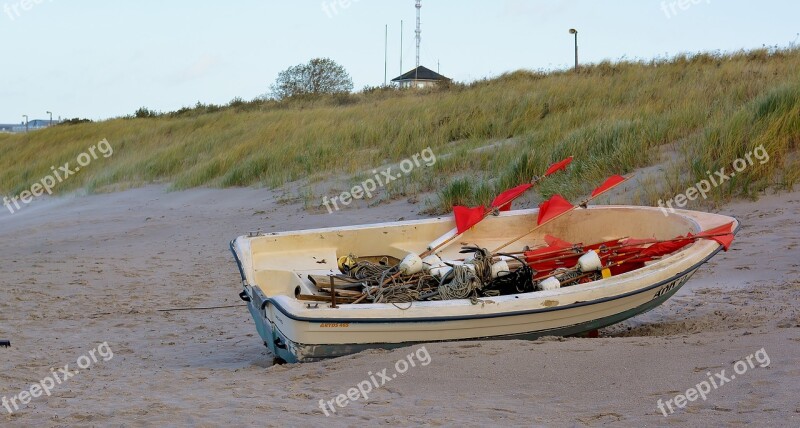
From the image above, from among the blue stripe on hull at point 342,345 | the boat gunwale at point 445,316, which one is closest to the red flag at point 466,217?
the blue stripe on hull at point 342,345

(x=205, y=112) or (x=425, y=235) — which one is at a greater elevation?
(x=205, y=112)

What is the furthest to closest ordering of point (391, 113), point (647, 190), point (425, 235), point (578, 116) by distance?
point (391, 113) < point (578, 116) < point (647, 190) < point (425, 235)

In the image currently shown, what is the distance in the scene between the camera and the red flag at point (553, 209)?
306 inches

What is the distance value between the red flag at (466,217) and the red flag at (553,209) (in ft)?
1.77

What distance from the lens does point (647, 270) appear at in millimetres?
5922

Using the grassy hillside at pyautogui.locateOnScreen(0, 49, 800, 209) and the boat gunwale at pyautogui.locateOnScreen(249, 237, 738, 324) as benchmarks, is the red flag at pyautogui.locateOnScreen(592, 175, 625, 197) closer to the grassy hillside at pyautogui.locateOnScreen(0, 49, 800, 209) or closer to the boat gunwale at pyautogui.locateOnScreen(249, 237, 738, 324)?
the boat gunwale at pyautogui.locateOnScreen(249, 237, 738, 324)

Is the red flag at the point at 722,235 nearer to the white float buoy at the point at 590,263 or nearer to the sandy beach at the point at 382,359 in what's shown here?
the sandy beach at the point at 382,359

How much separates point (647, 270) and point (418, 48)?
26.2 meters

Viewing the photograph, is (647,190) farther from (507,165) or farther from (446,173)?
(446,173)

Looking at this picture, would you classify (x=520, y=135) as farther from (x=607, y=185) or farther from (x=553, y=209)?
(x=553, y=209)

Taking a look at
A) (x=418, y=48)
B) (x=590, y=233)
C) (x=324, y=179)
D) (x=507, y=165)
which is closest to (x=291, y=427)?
(x=590, y=233)

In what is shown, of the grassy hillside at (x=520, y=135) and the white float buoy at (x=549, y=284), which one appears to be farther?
the grassy hillside at (x=520, y=135)

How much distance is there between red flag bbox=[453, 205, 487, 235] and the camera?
25.2 ft

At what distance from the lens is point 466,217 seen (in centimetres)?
772
